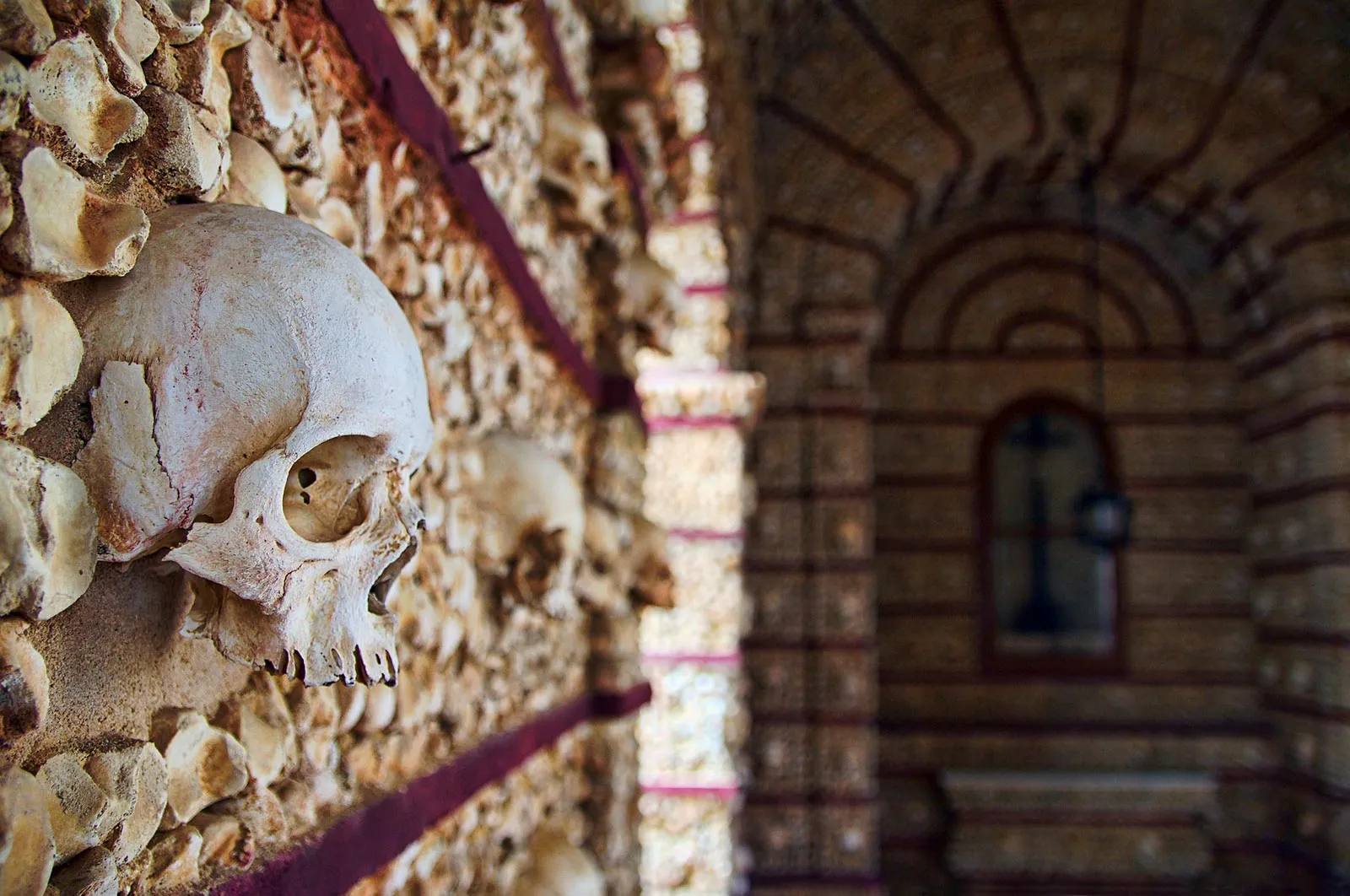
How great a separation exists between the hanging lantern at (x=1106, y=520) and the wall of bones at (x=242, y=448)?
3708 millimetres

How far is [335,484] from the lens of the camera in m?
0.82

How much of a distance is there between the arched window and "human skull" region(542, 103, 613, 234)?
4437 mm

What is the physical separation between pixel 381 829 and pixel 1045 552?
584 cm

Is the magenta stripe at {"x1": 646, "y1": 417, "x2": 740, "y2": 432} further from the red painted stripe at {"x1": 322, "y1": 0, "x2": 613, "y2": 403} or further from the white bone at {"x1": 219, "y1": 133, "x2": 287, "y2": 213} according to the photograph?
the white bone at {"x1": 219, "y1": 133, "x2": 287, "y2": 213}

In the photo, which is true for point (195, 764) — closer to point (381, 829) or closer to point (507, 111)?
point (381, 829)

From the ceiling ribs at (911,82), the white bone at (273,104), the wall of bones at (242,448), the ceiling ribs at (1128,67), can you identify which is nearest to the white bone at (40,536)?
the wall of bones at (242,448)

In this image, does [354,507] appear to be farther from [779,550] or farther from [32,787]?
[779,550]

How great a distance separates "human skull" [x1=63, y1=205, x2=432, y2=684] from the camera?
68 centimetres

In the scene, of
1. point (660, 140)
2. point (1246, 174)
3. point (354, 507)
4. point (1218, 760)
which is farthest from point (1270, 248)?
point (354, 507)

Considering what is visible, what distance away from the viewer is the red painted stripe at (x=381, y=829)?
0.87m

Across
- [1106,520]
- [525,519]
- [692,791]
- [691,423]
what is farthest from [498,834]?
[1106,520]

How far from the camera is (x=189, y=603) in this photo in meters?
0.79

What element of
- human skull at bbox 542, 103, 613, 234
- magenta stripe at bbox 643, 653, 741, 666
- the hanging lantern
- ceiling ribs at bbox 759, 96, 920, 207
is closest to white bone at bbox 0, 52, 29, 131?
human skull at bbox 542, 103, 613, 234

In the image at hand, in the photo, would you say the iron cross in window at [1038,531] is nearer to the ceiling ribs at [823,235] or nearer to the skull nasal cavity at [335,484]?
the ceiling ribs at [823,235]
